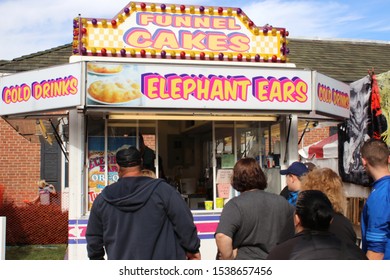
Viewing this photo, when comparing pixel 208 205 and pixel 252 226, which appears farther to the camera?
pixel 208 205

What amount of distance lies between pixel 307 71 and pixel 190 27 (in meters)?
1.77

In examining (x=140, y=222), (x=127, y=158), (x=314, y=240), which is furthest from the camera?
(x=127, y=158)

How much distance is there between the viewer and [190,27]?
6.68m

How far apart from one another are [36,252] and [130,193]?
7.15 m

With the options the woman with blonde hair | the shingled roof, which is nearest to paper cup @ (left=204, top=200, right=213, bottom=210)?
the woman with blonde hair

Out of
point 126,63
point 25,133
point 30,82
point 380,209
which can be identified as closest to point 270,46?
Result: point 126,63

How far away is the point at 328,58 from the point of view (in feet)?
49.5

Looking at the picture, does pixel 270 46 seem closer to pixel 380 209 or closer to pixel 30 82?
pixel 30 82

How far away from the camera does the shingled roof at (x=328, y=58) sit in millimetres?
11477

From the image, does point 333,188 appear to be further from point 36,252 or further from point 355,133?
point 36,252

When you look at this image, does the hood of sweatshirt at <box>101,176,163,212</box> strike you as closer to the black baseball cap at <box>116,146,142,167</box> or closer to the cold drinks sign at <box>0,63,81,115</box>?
the black baseball cap at <box>116,146,142,167</box>

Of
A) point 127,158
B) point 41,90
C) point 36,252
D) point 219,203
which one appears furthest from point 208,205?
point 36,252

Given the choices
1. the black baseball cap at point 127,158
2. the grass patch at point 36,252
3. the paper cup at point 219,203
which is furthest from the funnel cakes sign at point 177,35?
the grass patch at point 36,252

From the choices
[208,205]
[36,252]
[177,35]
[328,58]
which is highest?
[328,58]
